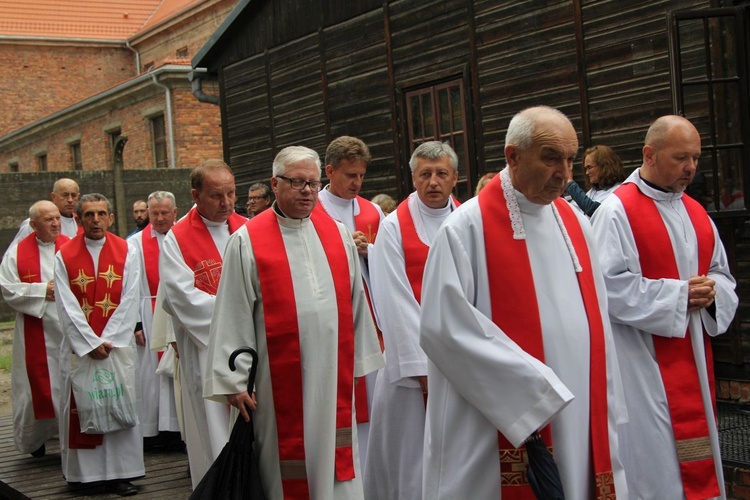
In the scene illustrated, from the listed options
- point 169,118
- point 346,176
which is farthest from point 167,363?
point 169,118

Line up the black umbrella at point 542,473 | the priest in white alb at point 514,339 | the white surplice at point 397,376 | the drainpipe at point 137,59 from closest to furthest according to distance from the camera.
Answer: the black umbrella at point 542,473
the priest in white alb at point 514,339
the white surplice at point 397,376
the drainpipe at point 137,59

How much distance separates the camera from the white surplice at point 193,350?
5.55 m

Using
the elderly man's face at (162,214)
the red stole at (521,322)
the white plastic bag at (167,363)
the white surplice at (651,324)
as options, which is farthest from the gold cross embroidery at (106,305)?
the red stole at (521,322)

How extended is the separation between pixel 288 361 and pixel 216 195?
1.57 metres

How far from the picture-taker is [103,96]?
28125 millimetres

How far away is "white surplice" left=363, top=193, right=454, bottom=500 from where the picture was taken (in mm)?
5293

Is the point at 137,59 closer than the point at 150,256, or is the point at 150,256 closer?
the point at 150,256

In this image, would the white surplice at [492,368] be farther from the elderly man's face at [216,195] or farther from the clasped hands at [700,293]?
the elderly man's face at [216,195]

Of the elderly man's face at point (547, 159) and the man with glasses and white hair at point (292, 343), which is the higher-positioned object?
the elderly man's face at point (547, 159)

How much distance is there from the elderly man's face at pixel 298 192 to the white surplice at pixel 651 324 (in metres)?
1.51

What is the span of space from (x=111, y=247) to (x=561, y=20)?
4.98 metres

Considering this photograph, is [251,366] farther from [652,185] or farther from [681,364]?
[652,185]

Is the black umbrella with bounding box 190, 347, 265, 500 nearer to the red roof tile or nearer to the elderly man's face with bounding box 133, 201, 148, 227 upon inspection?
the elderly man's face with bounding box 133, 201, 148, 227

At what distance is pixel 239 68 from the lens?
1616 cm
